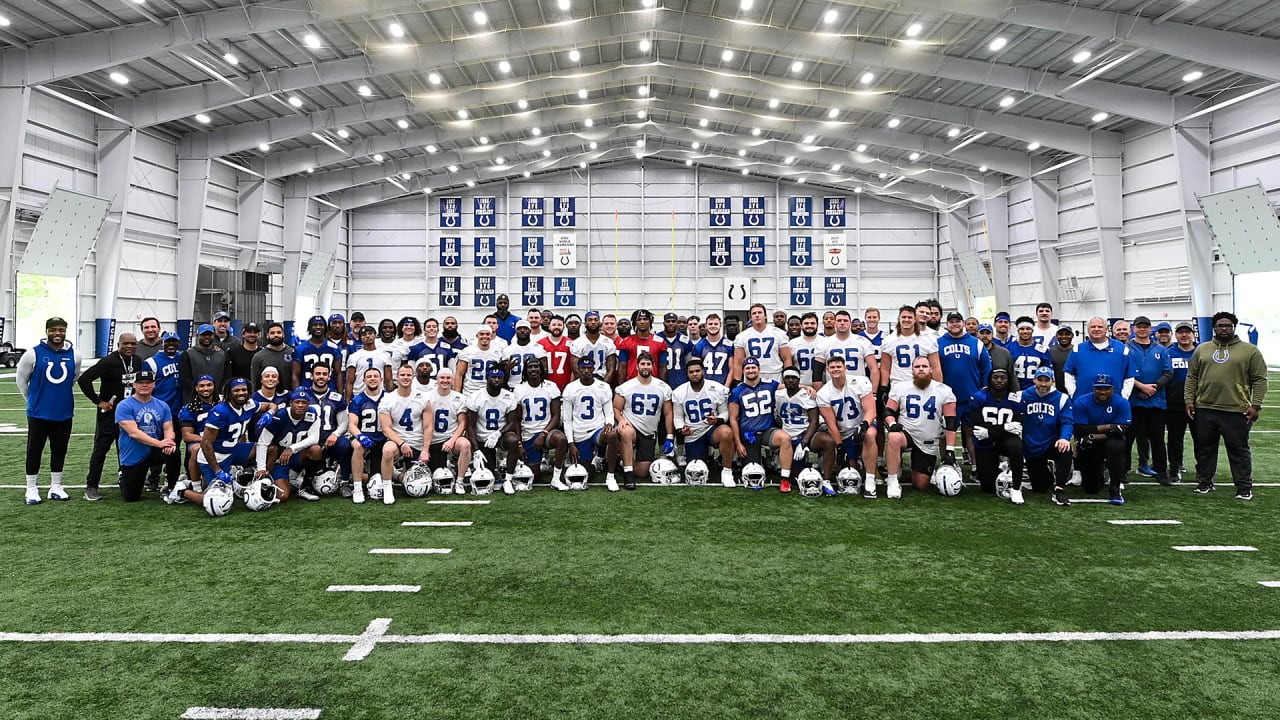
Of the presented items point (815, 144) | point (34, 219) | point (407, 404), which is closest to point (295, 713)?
point (407, 404)

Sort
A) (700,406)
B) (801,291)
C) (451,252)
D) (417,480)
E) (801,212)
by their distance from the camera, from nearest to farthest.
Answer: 1. (417,480)
2. (700,406)
3. (801,291)
4. (801,212)
5. (451,252)

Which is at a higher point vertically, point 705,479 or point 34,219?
point 34,219

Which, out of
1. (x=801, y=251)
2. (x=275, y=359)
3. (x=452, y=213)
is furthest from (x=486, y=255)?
(x=275, y=359)

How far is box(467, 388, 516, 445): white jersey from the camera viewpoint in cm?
713

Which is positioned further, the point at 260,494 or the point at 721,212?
the point at 721,212

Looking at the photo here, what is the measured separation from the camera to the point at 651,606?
3.96m

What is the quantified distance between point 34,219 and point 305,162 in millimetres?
8182

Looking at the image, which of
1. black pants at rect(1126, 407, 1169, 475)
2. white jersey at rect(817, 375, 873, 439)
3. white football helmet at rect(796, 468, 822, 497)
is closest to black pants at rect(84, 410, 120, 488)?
white football helmet at rect(796, 468, 822, 497)

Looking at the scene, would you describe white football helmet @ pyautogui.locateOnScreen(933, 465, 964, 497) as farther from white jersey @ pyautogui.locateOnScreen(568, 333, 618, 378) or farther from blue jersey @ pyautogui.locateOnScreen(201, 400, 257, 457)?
blue jersey @ pyautogui.locateOnScreen(201, 400, 257, 457)

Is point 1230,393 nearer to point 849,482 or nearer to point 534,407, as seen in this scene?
point 849,482

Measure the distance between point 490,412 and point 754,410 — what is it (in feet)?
8.52

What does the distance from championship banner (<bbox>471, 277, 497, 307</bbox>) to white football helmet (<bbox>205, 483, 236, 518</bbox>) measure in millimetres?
24939

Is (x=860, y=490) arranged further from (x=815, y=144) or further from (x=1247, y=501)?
(x=815, y=144)

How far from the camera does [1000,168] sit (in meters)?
24.5
